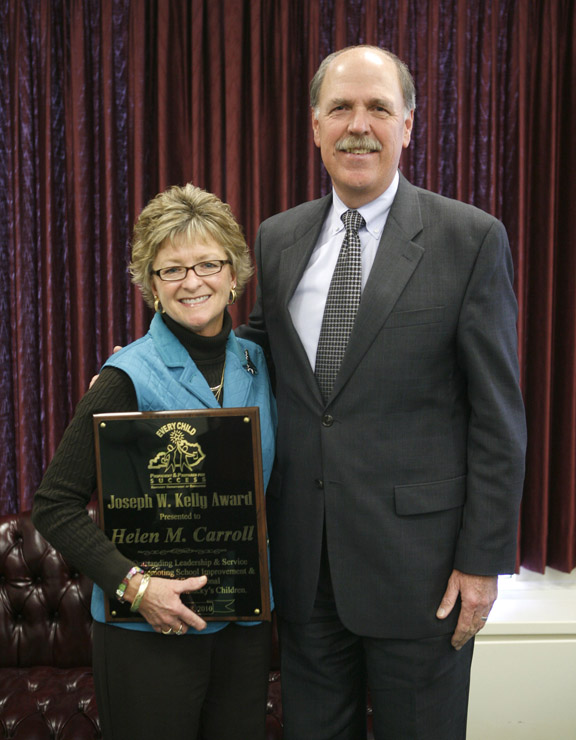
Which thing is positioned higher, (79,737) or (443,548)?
(443,548)

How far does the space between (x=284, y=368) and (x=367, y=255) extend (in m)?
0.30

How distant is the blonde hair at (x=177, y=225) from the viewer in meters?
1.41

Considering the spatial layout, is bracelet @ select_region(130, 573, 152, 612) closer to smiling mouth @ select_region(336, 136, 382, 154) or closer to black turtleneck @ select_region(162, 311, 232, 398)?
black turtleneck @ select_region(162, 311, 232, 398)

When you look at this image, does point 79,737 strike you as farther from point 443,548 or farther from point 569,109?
point 569,109

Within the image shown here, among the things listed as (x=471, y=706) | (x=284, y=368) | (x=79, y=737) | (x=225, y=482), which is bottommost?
(x=471, y=706)

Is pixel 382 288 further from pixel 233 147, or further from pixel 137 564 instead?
pixel 233 147

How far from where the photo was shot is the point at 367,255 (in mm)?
1481

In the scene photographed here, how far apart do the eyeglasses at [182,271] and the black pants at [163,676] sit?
695 millimetres

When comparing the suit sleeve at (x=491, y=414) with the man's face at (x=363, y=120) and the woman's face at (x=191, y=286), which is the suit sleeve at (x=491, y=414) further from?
the woman's face at (x=191, y=286)

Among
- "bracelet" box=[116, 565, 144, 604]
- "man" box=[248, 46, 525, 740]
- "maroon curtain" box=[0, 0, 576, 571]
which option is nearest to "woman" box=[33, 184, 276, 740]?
"bracelet" box=[116, 565, 144, 604]

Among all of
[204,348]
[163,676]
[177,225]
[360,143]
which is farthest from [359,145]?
[163,676]

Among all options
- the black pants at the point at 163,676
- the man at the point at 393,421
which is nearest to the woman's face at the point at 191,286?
the man at the point at 393,421

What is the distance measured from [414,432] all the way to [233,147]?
5.01 feet

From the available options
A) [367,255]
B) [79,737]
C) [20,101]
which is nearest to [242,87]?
[20,101]
